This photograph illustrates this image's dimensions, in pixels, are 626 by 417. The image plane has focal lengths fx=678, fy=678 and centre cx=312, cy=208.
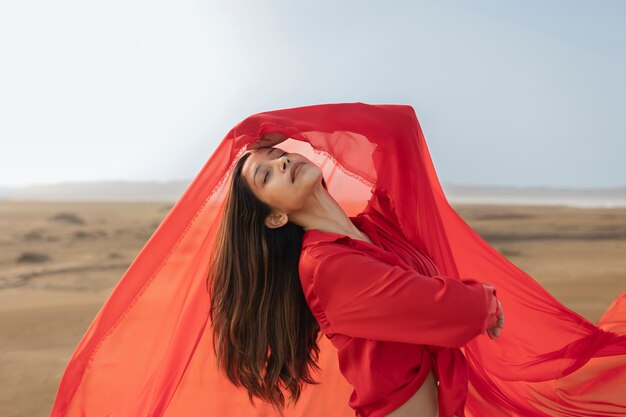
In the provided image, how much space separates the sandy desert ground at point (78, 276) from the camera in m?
5.64

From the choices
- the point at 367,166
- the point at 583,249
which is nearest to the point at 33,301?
the point at 367,166

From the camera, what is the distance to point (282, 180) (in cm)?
245

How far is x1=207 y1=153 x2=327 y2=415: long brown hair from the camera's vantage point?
2529 millimetres

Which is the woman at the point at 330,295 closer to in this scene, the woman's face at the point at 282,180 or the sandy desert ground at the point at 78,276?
the woman's face at the point at 282,180

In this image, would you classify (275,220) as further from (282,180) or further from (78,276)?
(78,276)

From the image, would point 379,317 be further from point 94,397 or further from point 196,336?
point 94,397

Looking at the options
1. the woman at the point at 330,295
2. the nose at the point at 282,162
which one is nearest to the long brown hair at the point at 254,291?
the woman at the point at 330,295

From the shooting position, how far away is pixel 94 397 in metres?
2.82

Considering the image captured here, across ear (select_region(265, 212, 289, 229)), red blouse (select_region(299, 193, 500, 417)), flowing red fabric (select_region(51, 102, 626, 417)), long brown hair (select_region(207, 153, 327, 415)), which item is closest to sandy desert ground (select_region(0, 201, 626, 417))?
flowing red fabric (select_region(51, 102, 626, 417))

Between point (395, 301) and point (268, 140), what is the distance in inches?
35.6

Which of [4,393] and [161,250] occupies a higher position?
[161,250]

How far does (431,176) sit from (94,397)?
173 centimetres

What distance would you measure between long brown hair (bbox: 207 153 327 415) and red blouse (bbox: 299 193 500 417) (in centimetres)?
16

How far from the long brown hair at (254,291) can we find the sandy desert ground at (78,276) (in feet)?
8.63
